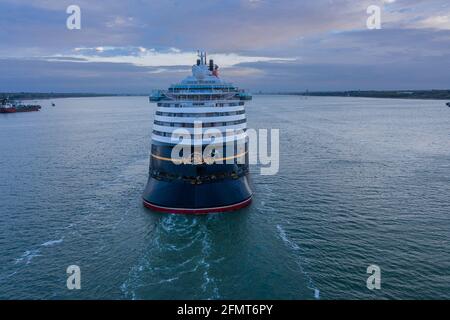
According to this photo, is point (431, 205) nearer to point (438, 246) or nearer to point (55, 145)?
point (438, 246)

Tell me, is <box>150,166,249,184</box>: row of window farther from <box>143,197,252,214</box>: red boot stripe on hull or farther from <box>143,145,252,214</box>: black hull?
<box>143,197,252,214</box>: red boot stripe on hull

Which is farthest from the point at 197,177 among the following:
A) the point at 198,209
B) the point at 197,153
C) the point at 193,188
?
the point at 198,209

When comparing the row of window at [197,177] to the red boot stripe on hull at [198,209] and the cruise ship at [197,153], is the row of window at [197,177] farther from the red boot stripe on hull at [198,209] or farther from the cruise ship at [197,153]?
the red boot stripe on hull at [198,209]

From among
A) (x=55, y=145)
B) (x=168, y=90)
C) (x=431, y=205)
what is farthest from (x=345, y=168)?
(x=55, y=145)

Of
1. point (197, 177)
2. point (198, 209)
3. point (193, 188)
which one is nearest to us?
point (198, 209)

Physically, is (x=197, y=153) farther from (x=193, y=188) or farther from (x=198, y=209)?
(x=198, y=209)

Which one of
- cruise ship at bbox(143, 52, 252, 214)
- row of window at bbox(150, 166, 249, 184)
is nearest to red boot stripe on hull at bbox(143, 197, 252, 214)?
cruise ship at bbox(143, 52, 252, 214)

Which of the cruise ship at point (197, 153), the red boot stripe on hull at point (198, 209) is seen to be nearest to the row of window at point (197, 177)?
the cruise ship at point (197, 153)

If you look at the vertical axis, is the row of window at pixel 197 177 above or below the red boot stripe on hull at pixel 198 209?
above
